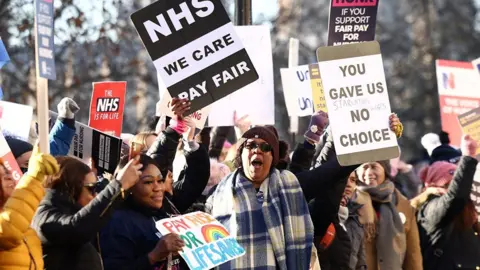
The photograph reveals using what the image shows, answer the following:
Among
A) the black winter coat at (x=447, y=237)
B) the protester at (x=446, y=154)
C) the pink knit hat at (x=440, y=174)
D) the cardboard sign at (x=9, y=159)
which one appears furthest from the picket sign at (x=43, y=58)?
the protester at (x=446, y=154)

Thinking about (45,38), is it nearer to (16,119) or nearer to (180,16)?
(180,16)

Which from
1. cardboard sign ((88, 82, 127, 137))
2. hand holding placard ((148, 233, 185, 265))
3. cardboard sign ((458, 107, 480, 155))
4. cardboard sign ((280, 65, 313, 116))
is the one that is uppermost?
cardboard sign ((280, 65, 313, 116))

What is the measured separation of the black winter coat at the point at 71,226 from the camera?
23.0 ft

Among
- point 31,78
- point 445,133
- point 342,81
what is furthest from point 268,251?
point 31,78

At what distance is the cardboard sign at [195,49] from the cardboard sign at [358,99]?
522mm

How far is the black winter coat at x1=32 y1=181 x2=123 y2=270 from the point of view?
700cm

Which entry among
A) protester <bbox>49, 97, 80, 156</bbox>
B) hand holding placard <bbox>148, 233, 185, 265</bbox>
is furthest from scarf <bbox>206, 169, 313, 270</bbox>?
protester <bbox>49, 97, 80, 156</bbox>

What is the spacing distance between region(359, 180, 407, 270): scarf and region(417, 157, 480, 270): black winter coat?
352 mm

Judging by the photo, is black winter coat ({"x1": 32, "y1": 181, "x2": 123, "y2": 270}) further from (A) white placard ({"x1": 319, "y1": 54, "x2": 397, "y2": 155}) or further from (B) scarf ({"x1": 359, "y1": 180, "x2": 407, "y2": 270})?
(B) scarf ({"x1": 359, "y1": 180, "x2": 407, "y2": 270})

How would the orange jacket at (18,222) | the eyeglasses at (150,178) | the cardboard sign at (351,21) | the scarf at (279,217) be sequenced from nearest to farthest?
the orange jacket at (18,222) < the eyeglasses at (150,178) < the scarf at (279,217) < the cardboard sign at (351,21)

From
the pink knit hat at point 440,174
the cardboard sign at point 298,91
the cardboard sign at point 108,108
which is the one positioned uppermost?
the cardboard sign at point 298,91

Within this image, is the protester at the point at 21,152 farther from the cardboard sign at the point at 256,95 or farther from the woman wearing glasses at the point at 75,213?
the cardboard sign at the point at 256,95

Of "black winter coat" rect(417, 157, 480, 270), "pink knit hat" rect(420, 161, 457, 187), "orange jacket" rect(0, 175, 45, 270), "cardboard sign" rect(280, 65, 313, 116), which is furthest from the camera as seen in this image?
"cardboard sign" rect(280, 65, 313, 116)

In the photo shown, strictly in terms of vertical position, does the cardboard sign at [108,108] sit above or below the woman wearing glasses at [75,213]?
above
